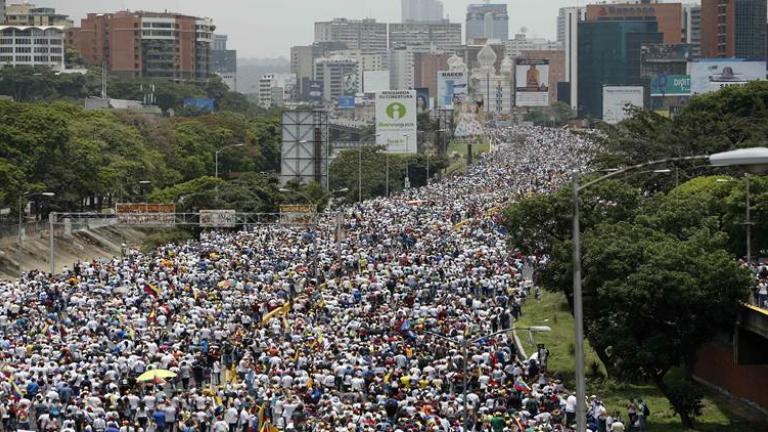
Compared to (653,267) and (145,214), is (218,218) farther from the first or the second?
(653,267)

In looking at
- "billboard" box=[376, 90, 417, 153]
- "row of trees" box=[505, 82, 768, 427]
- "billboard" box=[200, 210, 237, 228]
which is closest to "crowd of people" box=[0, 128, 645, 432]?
"row of trees" box=[505, 82, 768, 427]

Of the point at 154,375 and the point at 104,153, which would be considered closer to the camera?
the point at 154,375

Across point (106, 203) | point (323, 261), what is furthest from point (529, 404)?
point (106, 203)

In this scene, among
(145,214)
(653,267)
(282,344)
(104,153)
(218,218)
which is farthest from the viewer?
(104,153)

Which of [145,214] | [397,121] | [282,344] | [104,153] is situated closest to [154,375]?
[282,344]

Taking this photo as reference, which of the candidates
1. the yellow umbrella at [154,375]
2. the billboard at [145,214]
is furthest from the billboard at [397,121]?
the yellow umbrella at [154,375]

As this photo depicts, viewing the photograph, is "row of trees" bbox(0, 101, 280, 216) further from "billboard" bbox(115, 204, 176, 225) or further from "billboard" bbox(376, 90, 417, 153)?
"billboard" bbox(376, 90, 417, 153)
